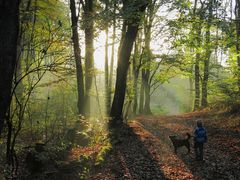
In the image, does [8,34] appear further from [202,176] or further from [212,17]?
[212,17]

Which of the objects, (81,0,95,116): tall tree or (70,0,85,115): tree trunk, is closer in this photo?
(70,0,85,115): tree trunk

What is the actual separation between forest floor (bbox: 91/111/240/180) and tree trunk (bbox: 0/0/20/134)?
5.34m

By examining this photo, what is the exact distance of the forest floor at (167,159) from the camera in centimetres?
940

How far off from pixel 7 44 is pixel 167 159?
7995 mm

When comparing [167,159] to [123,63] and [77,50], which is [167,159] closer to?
[123,63]

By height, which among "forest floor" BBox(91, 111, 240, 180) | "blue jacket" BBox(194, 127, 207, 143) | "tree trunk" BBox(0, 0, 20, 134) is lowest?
"forest floor" BBox(91, 111, 240, 180)

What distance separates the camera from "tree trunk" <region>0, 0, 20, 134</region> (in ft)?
15.0

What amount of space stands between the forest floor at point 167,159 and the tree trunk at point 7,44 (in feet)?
17.5

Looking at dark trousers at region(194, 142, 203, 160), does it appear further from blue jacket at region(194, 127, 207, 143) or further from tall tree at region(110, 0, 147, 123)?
tall tree at region(110, 0, 147, 123)

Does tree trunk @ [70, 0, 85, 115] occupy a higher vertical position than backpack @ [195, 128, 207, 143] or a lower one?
higher

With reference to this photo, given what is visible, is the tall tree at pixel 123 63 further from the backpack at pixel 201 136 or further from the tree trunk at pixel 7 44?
the tree trunk at pixel 7 44

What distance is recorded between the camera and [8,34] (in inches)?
181

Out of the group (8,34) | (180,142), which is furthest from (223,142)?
(8,34)

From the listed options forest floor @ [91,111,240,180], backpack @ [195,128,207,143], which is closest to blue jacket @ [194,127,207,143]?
backpack @ [195,128,207,143]
